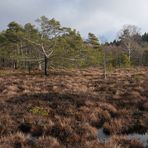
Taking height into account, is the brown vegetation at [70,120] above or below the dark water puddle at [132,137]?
above

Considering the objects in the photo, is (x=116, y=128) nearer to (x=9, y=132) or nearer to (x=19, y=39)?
(x=9, y=132)

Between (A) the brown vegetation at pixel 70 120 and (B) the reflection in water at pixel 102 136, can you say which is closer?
(A) the brown vegetation at pixel 70 120

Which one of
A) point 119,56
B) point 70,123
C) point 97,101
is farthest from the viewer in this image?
point 119,56

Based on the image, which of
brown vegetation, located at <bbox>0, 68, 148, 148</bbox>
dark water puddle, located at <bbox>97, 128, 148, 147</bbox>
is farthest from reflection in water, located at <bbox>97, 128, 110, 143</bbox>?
brown vegetation, located at <bbox>0, 68, 148, 148</bbox>

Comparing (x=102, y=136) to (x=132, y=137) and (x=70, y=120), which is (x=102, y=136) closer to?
(x=132, y=137)

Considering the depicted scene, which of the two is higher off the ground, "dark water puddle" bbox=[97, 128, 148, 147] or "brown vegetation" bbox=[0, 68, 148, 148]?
"brown vegetation" bbox=[0, 68, 148, 148]

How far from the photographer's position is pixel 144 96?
14031 mm

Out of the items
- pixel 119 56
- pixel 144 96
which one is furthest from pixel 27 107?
pixel 119 56

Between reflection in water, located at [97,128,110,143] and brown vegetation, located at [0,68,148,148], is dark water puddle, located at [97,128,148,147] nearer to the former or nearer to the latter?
reflection in water, located at [97,128,110,143]

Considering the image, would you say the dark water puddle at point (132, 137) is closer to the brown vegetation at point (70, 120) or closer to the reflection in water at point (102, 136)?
the reflection in water at point (102, 136)

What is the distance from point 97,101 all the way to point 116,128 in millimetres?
3897

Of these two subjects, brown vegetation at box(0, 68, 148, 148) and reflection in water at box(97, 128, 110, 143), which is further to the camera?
reflection in water at box(97, 128, 110, 143)

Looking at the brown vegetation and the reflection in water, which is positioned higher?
the brown vegetation

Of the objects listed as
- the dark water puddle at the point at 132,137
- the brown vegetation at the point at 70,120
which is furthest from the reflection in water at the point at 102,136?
the brown vegetation at the point at 70,120
